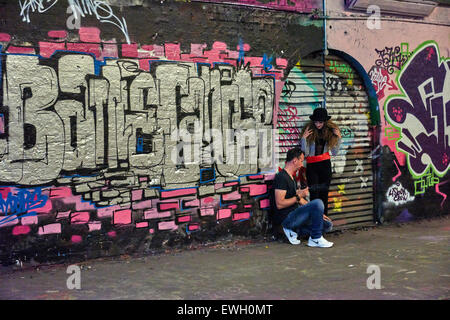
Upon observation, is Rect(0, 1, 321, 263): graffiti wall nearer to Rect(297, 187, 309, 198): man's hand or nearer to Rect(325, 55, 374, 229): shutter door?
Rect(297, 187, 309, 198): man's hand

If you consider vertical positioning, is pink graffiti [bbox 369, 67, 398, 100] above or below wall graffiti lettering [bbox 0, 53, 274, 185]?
above


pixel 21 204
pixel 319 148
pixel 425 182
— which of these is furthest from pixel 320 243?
pixel 21 204

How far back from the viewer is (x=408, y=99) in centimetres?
891

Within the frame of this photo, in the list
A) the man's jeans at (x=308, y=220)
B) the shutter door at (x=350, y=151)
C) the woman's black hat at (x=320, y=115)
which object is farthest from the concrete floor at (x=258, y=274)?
the woman's black hat at (x=320, y=115)

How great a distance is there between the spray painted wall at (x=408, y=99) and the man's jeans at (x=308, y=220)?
2.16 m

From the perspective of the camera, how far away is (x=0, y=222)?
5707 mm

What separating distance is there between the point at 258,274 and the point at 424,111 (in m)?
5.07

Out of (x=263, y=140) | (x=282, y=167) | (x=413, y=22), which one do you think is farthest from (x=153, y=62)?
(x=413, y=22)

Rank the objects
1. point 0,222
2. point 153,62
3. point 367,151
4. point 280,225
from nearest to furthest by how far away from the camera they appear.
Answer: point 0,222 < point 153,62 < point 280,225 < point 367,151

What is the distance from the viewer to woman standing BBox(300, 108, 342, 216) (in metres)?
7.62

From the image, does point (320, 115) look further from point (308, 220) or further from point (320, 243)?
point (320, 243)

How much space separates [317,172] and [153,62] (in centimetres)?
285

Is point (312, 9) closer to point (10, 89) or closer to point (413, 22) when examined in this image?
point (413, 22)

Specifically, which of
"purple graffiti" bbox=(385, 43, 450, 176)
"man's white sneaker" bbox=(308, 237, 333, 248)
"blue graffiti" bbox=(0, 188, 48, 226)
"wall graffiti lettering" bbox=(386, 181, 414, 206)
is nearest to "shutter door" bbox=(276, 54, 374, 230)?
"wall graffiti lettering" bbox=(386, 181, 414, 206)
